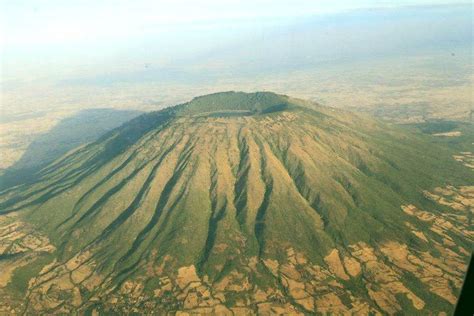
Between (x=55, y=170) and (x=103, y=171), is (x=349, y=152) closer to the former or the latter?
(x=103, y=171)

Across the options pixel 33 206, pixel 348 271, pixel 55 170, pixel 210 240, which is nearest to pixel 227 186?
pixel 210 240

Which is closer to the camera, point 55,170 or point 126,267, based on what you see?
point 126,267

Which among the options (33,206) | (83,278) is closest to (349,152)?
(83,278)

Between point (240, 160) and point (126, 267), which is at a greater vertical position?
point (240, 160)

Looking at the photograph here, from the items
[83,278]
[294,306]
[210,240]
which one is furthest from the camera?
[210,240]

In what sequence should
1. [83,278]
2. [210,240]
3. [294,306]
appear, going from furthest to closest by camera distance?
[210,240], [83,278], [294,306]

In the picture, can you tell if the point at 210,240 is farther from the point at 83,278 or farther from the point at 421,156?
the point at 421,156

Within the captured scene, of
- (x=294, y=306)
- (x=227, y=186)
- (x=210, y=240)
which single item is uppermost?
(x=227, y=186)
